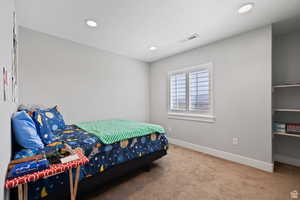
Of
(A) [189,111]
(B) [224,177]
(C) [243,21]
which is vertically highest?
(C) [243,21]

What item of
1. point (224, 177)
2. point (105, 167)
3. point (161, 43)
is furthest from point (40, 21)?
point (224, 177)

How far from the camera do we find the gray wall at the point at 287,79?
2227mm

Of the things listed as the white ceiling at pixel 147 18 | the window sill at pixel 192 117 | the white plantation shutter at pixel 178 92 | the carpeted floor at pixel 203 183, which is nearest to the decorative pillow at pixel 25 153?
the carpeted floor at pixel 203 183

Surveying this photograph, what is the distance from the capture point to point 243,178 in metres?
1.87

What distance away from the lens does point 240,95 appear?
7.70ft

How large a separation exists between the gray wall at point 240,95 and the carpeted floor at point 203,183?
0.35 m

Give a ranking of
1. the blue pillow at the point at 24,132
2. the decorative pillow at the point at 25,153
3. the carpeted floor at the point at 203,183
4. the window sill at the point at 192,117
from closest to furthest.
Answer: the decorative pillow at the point at 25,153 < the blue pillow at the point at 24,132 < the carpeted floor at the point at 203,183 < the window sill at the point at 192,117

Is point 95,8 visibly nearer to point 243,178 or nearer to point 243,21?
point 243,21

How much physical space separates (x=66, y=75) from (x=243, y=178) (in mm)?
3632

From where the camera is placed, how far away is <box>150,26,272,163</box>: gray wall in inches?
82.2

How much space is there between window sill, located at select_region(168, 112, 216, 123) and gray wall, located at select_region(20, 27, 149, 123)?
1.05m

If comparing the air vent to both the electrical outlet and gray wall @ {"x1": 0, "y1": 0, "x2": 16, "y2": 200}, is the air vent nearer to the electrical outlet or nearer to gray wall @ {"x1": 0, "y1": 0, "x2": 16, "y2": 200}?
the electrical outlet

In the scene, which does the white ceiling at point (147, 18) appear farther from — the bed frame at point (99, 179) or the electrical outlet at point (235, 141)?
the bed frame at point (99, 179)

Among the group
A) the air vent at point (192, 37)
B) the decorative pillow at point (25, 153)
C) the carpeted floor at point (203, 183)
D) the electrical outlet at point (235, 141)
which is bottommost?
the carpeted floor at point (203, 183)
